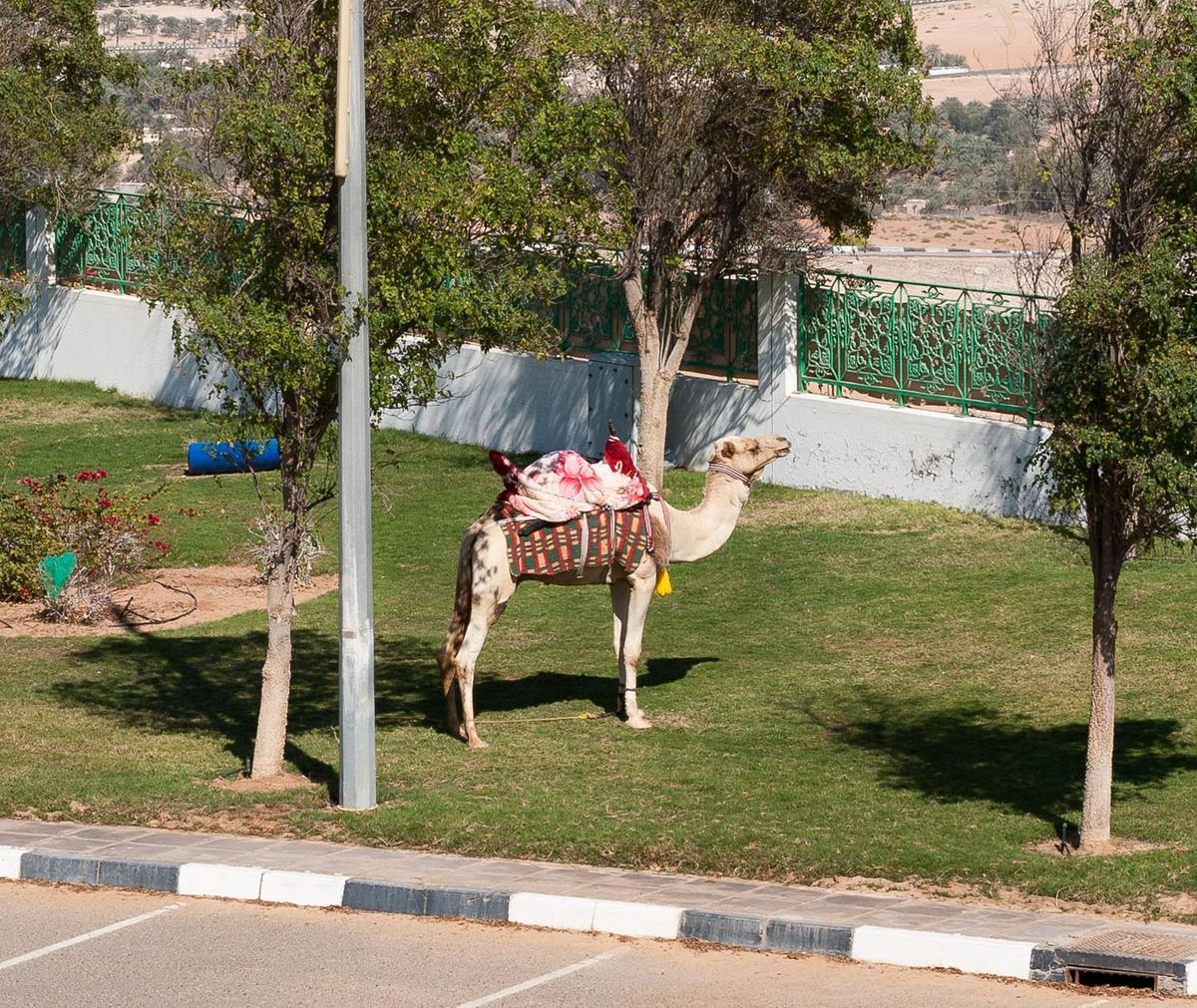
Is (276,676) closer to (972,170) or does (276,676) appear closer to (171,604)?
(171,604)

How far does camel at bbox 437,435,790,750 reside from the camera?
1425 centimetres

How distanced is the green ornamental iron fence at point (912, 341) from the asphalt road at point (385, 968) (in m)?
12.5

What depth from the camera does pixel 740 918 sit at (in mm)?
9578

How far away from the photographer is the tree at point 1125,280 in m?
10.2

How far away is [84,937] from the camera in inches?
390

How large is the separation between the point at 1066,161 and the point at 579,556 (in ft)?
16.1

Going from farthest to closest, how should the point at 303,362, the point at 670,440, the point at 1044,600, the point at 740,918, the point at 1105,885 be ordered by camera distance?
the point at 670,440 → the point at 1044,600 → the point at 303,362 → the point at 1105,885 → the point at 740,918

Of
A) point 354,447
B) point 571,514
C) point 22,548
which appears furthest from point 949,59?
point 354,447

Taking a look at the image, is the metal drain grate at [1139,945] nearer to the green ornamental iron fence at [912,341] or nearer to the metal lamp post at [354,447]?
the metal lamp post at [354,447]

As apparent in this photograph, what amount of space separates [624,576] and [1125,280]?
540 centimetres

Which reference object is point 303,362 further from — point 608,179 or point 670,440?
point 670,440

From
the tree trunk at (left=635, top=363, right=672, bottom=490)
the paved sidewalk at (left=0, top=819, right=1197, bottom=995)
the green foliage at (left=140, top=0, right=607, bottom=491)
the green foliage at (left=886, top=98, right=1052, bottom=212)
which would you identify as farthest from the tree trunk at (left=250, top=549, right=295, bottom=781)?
the green foliage at (left=886, top=98, right=1052, bottom=212)

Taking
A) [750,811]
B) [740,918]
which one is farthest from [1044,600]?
[740,918]

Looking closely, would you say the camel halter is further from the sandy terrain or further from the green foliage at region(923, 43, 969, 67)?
the green foliage at region(923, 43, 969, 67)
